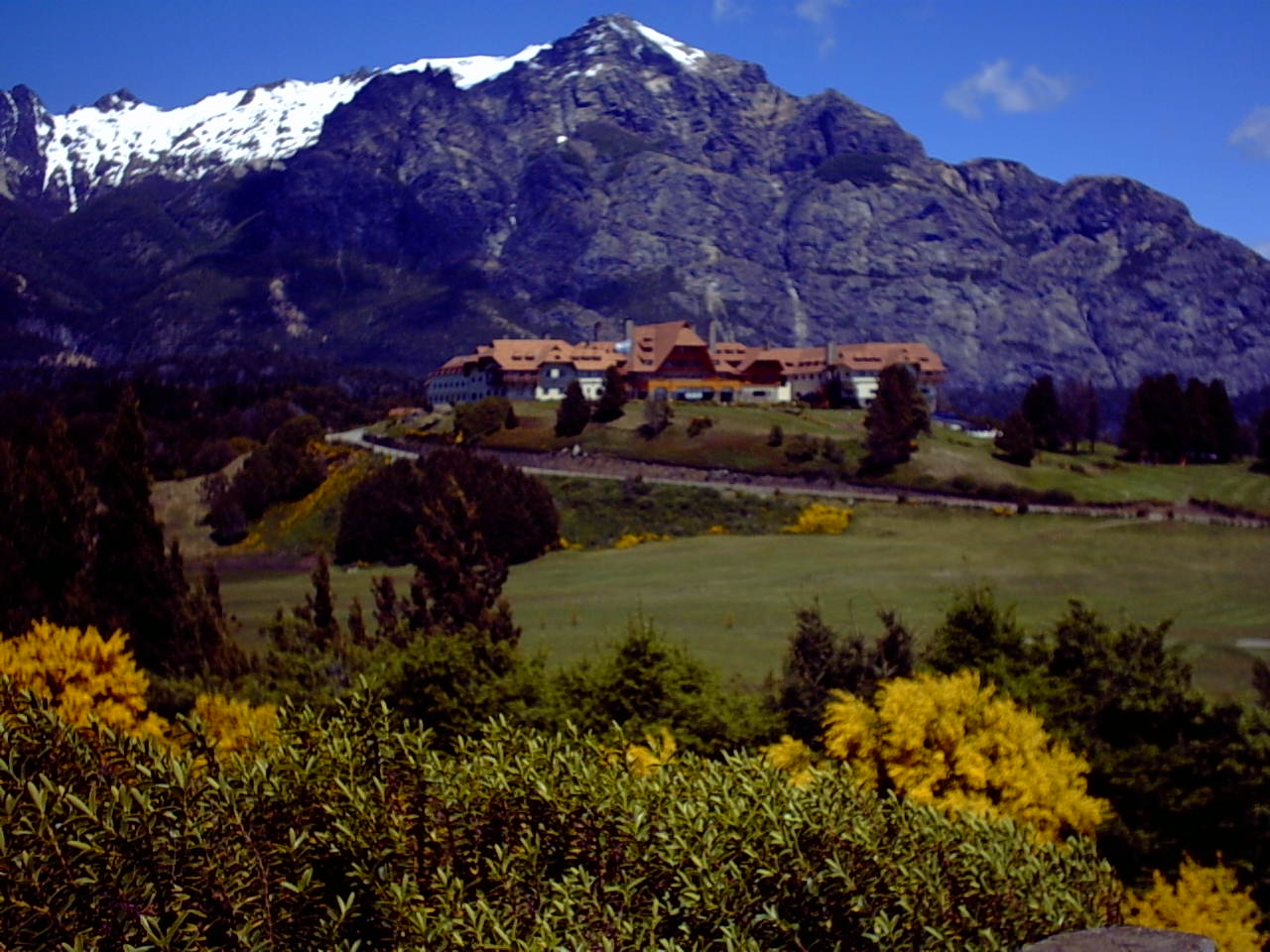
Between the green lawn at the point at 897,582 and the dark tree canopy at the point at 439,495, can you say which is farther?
the dark tree canopy at the point at 439,495

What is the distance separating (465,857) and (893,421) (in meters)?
74.5

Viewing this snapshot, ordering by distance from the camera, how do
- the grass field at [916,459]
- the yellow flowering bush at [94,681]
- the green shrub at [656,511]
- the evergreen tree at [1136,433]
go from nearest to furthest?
1. the yellow flowering bush at [94,681]
2. the green shrub at [656,511]
3. the grass field at [916,459]
4. the evergreen tree at [1136,433]

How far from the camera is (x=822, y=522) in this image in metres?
63.5

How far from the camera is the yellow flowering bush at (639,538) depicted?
209 ft

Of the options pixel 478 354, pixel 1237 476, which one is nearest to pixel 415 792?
pixel 1237 476

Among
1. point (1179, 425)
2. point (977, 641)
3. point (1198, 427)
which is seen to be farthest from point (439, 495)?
point (1198, 427)

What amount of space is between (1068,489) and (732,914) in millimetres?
73349

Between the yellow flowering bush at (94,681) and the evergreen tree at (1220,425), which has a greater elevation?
the evergreen tree at (1220,425)

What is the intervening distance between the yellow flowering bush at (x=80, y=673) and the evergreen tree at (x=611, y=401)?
71496 mm

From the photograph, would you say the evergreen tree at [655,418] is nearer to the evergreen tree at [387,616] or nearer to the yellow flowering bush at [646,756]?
the evergreen tree at [387,616]

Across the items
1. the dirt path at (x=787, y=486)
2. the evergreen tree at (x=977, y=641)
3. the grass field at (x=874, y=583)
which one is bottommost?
the grass field at (x=874, y=583)

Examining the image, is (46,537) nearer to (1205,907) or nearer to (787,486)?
(1205,907)

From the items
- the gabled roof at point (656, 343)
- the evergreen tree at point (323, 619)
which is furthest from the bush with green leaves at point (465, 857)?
the gabled roof at point (656, 343)

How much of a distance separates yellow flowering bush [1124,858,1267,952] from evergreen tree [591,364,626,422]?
7620 cm
